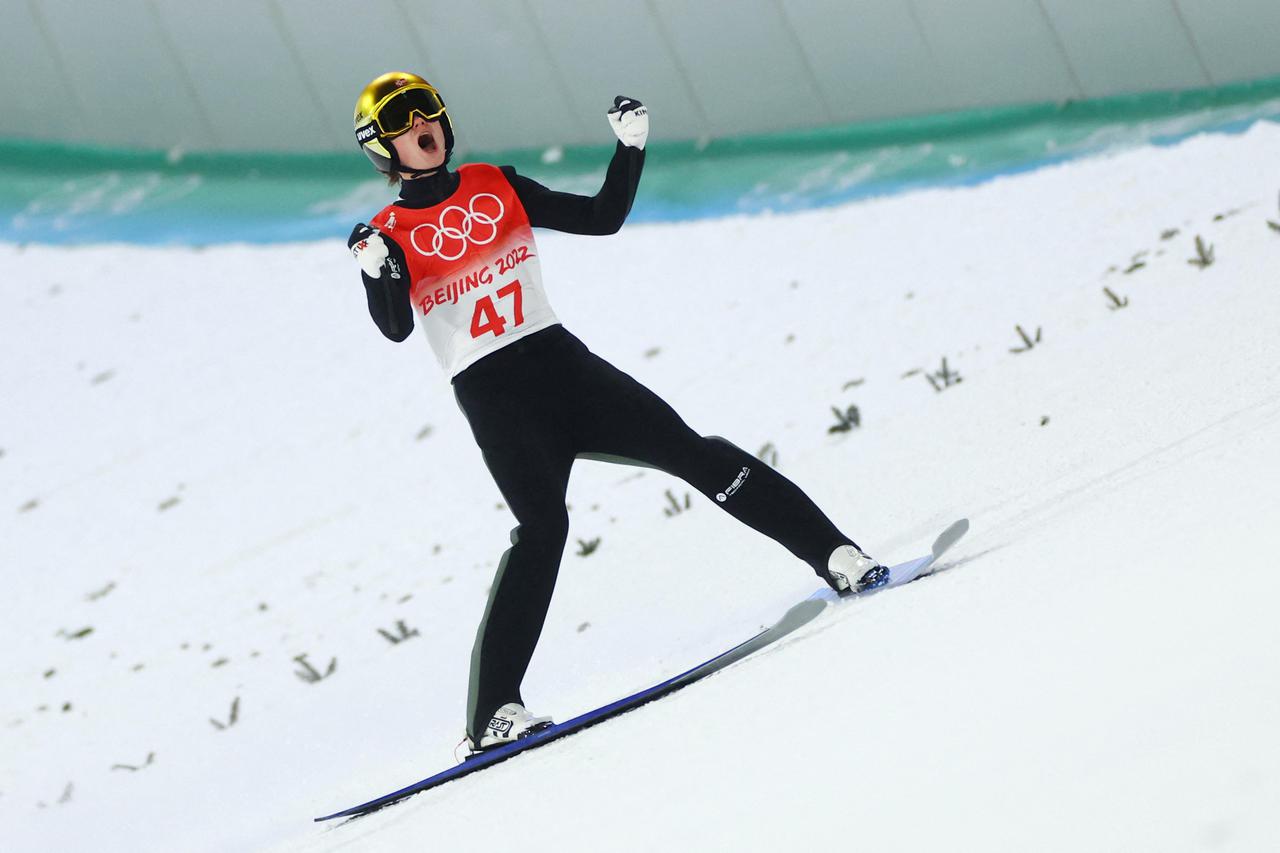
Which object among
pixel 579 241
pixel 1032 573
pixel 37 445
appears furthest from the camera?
pixel 579 241

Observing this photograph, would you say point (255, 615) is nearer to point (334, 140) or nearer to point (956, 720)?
point (956, 720)

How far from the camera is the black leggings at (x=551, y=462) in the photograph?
9.63ft

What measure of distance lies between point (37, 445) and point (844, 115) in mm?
5624

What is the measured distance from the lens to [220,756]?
394 centimetres

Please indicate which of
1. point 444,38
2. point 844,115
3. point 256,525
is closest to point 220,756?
point 256,525

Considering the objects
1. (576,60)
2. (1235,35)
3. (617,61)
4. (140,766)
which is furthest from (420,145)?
(576,60)

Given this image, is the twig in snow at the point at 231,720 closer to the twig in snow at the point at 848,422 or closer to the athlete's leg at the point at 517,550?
the athlete's leg at the point at 517,550

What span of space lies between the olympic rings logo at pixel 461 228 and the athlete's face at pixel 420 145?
0.38 ft

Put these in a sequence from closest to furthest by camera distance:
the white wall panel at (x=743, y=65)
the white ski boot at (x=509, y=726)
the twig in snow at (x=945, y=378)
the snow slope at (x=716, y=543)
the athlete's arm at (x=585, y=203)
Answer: the snow slope at (x=716, y=543) → the white ski boot at (x=509, y=726) → the athlete's arm at (x=585, y=203) → the twig in snow at (x=945, y=378) → the white wall panel at (x=743, y=65)

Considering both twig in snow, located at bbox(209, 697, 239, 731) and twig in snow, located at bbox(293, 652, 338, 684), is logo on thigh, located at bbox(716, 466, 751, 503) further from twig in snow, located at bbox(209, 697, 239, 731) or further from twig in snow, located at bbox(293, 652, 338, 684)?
twig in snow, located at bbox(209, 697, 239, 731)

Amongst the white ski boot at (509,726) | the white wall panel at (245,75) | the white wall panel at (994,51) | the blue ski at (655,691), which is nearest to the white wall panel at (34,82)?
the white wall panel at (245,75)

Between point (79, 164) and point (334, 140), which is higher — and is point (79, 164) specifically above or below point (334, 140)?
above

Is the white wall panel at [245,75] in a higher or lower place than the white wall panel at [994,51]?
higher

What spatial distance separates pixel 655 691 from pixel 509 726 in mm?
339
